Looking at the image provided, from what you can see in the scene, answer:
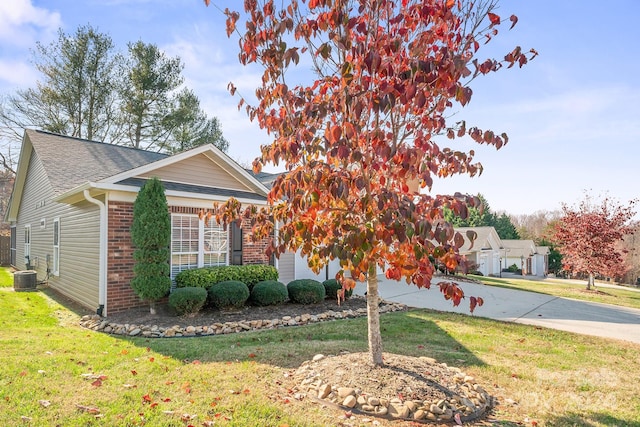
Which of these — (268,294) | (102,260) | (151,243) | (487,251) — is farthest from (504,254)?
(102,260)

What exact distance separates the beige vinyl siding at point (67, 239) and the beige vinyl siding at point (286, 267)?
20.7 ft

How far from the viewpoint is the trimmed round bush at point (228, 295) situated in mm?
8227

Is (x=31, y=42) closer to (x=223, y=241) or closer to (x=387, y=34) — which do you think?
(x=223, y=241)

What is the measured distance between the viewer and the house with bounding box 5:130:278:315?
7.96 m

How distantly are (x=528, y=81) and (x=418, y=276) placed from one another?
550 centimetres

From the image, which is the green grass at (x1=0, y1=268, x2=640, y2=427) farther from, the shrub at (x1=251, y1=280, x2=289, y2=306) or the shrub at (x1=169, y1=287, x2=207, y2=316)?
the shrub at (x1=251, y1=280, x2=289, y2=306)

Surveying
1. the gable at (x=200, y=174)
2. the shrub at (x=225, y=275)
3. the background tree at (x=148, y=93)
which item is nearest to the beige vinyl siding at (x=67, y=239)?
the gable at (x=200, y=174)

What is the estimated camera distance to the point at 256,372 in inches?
172

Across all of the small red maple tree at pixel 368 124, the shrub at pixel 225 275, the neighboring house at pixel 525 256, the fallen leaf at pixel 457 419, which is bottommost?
the neighboring house at pixel 525 256

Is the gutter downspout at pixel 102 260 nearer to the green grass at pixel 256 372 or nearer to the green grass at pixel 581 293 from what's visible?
the green grass at pixel 256 372

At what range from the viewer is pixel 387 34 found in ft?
11.4

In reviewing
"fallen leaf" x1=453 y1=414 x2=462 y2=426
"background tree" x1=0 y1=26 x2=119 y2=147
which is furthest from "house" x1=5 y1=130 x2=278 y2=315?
"background tree" x1=0 y1=26 x2=119 y2=147

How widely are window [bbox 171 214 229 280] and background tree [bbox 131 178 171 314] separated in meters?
0.95

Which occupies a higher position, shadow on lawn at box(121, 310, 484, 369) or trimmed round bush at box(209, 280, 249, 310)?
trimmed round bush at box(209, 280, 249, 310)
